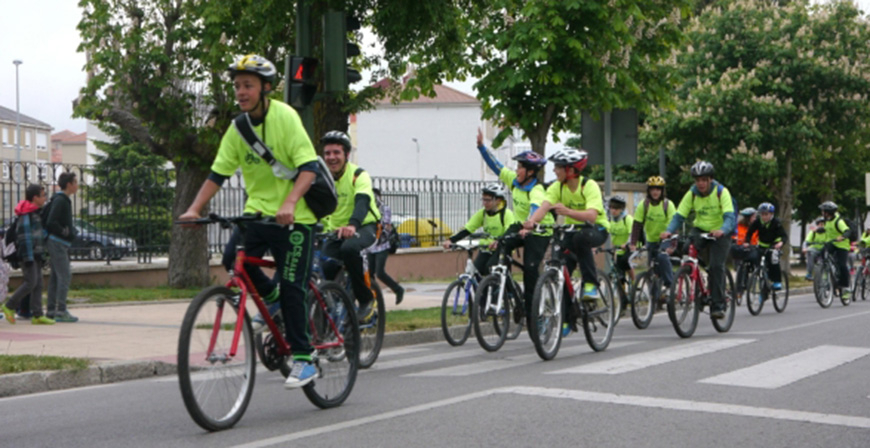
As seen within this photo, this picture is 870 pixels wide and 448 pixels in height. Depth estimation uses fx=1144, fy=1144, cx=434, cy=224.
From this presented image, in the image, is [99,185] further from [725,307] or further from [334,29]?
[725,307]

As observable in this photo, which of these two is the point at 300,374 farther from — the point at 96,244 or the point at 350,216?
the point at 96,244

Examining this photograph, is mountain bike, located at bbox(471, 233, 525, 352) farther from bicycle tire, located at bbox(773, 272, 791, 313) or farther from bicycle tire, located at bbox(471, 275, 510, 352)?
bicycle tire, located at bbox(773, 272, 791, 313)

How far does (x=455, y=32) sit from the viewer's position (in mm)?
16203

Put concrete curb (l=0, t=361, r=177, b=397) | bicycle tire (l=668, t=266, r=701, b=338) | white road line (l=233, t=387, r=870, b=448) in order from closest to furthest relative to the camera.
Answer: white road line (l=233, t=387, r=870, b=448)
concrete curb (l=0, t=361, r=177, b=397)
bicycle tire (l=668, t=266, r=701, b=338)

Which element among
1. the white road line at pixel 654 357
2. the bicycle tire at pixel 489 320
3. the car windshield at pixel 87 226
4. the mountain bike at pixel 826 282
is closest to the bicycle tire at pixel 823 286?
the mountain bike at pixel 826 282

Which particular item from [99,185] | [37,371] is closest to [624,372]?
[37,371]

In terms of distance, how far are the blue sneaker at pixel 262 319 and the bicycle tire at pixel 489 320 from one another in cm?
405

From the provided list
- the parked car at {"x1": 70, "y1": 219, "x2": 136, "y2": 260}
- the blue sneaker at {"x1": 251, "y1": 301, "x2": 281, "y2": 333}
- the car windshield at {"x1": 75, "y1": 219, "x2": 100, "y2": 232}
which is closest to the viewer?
the blue sneaker at {"x1": 251, "y1": 301, "x2": 281, "y2": 333}

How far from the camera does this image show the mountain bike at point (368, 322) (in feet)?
30.8

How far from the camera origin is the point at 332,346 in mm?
7082

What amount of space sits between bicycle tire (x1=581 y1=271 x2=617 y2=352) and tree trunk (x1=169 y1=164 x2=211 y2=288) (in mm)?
10911

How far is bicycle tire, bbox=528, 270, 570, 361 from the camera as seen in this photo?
9633mm

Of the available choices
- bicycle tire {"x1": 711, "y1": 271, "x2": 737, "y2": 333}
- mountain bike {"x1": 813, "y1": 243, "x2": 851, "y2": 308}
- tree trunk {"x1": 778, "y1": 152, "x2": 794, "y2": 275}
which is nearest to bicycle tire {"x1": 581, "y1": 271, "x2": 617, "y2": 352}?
bicycle tire {"x1": 711, "y1": 271, "x2": 737, "y2": 333}

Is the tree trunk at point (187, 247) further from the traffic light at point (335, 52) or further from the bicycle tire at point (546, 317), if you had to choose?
the bicycle tire at point (546, 317)
